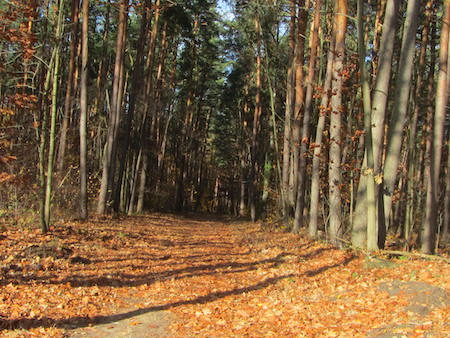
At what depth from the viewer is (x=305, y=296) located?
748 centimetres

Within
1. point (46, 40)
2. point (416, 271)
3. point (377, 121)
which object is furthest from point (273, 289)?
point (46, 40)

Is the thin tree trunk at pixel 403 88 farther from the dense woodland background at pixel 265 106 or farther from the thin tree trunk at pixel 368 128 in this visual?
the thin tree trunk at pixel 368 128

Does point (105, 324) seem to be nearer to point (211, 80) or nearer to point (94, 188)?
point (94, 188)

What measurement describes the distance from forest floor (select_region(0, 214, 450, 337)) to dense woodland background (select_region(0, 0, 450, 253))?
127 centimetres

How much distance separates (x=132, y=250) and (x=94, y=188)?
30.5 ft

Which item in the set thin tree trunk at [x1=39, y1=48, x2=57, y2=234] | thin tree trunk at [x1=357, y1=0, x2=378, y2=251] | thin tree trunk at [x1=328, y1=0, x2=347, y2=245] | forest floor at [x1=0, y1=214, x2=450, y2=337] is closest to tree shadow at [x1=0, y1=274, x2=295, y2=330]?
forest floor at [x1=0, y1=214, x2=450, y2=337]

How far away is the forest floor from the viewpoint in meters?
5.78

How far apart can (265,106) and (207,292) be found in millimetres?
26320

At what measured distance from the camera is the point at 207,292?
802cm

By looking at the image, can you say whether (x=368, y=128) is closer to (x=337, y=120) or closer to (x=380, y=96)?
(x=380, y=96)

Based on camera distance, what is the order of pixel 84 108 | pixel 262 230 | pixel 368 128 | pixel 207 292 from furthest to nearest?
pixel 262 230, pixel 84 108, pixel 368 128, pixel 207 292

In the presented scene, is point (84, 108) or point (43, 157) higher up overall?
point (84, 108)

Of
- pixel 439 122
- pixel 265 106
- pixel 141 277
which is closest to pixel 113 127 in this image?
pixel 141 277

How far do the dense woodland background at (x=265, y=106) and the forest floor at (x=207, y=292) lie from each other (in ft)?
4.17
